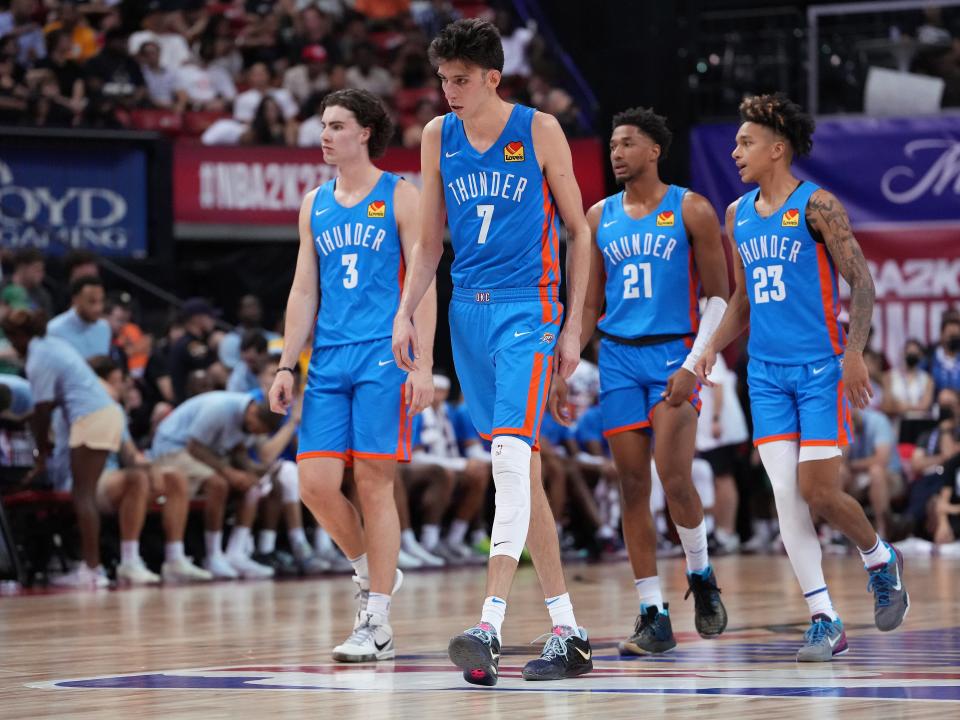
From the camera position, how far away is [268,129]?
53.4 ft

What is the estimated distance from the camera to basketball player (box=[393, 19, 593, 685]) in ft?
17.6

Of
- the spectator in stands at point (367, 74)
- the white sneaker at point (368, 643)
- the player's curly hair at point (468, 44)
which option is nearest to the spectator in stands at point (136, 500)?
the white sneaker at point (368, 643)

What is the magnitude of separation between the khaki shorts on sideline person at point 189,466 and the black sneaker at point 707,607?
18.2 ft

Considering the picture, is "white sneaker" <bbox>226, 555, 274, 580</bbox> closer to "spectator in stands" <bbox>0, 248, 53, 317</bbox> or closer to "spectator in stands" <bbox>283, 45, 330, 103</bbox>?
"spectator in stands" <bbox>0, 248, 53, 317</bbox>

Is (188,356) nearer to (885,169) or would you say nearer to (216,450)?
(216,450)

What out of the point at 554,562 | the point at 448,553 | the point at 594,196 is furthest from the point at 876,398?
the point at 554,562

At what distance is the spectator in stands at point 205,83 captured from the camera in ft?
55.0

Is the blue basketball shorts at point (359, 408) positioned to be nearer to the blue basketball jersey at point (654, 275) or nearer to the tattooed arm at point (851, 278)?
the blue basketball jersey at point (654, 275)

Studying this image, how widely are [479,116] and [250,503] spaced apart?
6680 mm

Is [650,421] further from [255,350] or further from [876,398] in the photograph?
[876,398]

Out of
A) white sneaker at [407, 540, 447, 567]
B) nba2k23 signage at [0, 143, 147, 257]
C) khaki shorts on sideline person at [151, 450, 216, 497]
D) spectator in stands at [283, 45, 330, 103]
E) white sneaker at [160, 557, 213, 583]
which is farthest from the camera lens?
spectator in stands at [283, 45, 330, 103]

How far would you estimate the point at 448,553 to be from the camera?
1352 centimetres

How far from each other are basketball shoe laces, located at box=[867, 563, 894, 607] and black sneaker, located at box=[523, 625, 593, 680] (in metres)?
1.48

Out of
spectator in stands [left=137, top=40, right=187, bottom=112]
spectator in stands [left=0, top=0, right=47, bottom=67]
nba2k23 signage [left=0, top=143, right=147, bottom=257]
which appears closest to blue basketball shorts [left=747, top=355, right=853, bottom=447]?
nba2k23 signage [left=0, top=143, right=147, bottom=257]
